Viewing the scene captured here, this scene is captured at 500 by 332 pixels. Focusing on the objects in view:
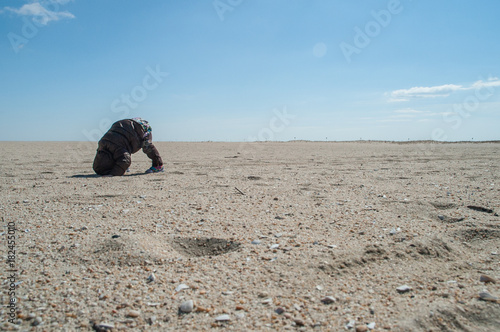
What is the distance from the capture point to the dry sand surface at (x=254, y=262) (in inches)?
78.4

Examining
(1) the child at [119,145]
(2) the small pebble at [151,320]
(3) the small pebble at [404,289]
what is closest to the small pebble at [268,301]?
(2) the small pebble at [151,320]

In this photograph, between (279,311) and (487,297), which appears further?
(487,297)

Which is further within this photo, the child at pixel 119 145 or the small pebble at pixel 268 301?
the child at pixel 119 145

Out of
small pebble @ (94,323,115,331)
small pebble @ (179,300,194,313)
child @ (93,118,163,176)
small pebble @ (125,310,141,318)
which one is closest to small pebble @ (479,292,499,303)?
small pebble @ (179,300,194,313)

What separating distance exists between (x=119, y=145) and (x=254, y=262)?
239 inches

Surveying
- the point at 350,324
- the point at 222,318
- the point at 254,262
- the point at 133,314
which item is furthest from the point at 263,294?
the point at 133,314

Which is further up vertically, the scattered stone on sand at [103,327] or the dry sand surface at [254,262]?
the dry sand surface at [254,262]

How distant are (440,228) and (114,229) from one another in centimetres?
361

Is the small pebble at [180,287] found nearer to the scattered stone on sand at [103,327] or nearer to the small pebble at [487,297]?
the scattered stone on sand at [103,327]

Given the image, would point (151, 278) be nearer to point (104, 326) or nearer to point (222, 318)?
point (104, 326)

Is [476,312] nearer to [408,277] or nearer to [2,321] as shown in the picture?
[408,277]

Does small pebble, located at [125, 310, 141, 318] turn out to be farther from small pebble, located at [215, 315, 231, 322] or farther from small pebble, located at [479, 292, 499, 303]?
small pebble, located at [479, 292, 499, 303]

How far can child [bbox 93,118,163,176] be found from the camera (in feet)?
25.3

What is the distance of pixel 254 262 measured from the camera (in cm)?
271
